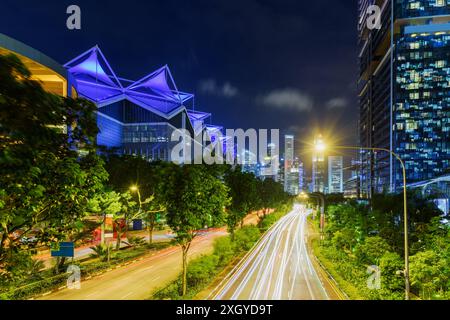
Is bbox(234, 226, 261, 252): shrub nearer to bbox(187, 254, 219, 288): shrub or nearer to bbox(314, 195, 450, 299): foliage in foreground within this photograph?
bbox(314, 195, 450, 299): foliage in foreground

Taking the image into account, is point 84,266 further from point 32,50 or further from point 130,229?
point 130,229

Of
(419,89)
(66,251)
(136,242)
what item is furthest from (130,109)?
(419,89)

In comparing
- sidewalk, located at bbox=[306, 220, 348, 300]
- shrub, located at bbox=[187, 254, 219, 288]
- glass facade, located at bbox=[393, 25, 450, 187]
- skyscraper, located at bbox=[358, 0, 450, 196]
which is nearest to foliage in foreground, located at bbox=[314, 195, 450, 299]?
sidewalk, located at bbox=[306, 220, 348, 300]

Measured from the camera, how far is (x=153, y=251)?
31375 mm

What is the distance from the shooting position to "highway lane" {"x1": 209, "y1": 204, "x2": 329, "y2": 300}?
1739 centimetres

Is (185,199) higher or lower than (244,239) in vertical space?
higher

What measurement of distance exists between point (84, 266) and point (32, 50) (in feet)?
70.2

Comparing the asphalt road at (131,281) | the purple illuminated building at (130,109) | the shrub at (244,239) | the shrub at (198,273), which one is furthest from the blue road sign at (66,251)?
the purple illuminated building at (130,109)

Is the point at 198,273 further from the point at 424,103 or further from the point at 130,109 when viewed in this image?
the point at 424,103

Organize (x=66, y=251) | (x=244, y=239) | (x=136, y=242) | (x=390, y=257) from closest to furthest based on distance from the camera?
(x=390, y=257)
(x=66, y=251)
(x=244, y=239)
(x=136, y=242)

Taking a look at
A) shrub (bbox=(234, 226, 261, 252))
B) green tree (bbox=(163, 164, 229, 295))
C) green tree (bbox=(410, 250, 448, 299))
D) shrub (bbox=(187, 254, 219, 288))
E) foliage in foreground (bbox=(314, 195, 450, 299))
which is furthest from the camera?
shrub (bbox=(234, 226, 261, 252))

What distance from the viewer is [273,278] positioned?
2133cm
